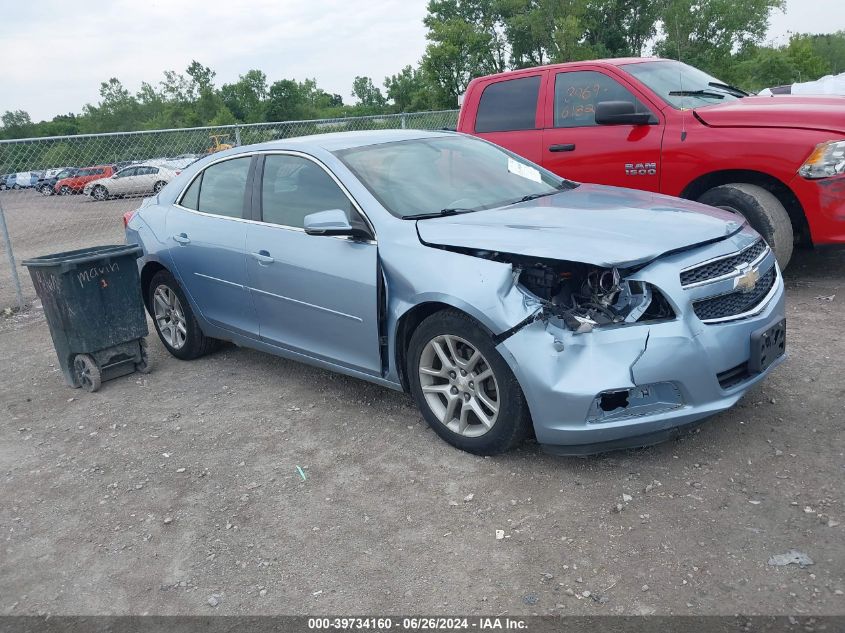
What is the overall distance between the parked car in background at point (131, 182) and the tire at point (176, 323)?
4.79 meters

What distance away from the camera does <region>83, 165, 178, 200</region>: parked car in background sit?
11.0 meters

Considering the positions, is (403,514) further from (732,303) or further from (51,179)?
(51,179)

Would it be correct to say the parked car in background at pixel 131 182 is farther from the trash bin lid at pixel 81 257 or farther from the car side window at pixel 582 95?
the car side window at pixel 582 95

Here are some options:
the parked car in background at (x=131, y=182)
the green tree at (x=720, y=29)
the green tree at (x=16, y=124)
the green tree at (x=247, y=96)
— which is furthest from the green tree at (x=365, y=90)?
the parked car in background at (x=131, y=182)

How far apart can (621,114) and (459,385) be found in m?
3.54

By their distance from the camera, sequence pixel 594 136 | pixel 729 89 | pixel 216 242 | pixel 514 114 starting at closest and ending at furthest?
pixel 216 242 < pixel 594 136 < pixel 729 89 < pixel 514 114

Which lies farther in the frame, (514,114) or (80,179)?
(80,179)

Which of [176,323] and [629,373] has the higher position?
[629,373]

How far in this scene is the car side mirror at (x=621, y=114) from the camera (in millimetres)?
6195

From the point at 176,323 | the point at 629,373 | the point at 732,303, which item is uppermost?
the point at 732,303

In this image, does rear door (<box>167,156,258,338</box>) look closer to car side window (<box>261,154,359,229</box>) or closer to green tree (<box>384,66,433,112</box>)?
car side window (<box>261,154,359,229</box>)

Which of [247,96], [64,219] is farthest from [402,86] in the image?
[64,219]

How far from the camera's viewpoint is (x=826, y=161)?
5.46 metres

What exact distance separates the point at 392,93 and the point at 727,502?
98432 millimetres
